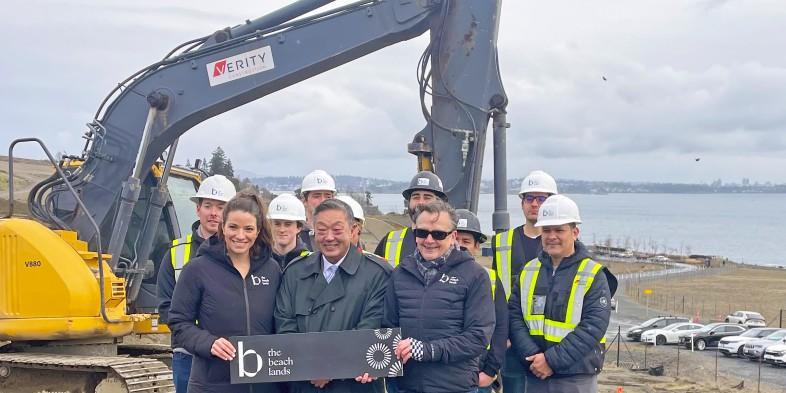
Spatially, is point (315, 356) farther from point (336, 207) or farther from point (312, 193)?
point (312, 193)

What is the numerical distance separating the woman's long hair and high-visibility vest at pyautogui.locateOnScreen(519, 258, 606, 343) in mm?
1542

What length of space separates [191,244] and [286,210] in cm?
74

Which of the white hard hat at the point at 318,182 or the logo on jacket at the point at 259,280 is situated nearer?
the logo on jacket at the point at 259,280

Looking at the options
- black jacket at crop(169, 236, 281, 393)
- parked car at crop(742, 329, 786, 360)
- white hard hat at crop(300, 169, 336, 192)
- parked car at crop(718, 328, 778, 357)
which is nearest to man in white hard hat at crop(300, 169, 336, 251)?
white hard hat at crop(300, 169, 336, 192)

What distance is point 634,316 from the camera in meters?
39.5

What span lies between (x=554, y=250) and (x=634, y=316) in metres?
36.0

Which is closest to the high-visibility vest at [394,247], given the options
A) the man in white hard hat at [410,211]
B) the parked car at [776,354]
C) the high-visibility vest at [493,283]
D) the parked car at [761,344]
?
the man in white hard hat at [410,211]

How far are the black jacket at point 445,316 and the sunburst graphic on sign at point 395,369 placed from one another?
0.58ft

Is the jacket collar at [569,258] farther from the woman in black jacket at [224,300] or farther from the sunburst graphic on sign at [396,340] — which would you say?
the woman in black jacket at [224,300]

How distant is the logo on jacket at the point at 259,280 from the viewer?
4.79 m

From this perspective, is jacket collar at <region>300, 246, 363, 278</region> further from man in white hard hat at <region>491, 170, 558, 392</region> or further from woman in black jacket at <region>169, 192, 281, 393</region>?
man in white hard hat at <region>491, 170, 558, 392</region>

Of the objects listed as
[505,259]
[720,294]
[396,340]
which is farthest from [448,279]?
[720,294]

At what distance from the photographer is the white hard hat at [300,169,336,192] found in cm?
688

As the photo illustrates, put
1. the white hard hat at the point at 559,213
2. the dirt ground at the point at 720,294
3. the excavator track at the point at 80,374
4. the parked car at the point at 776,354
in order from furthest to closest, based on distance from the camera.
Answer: the dirt ground at the point at 720,294 < the parked car at the point at 776,354 < the excavator track at the point at 80,374 < the white hard hat at the point at 559,213
